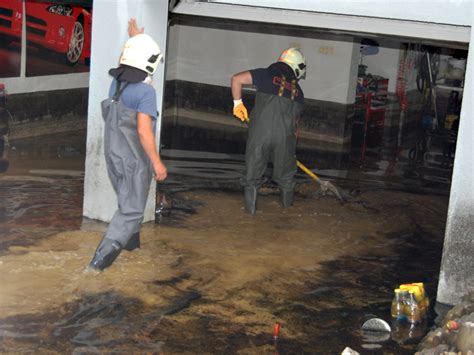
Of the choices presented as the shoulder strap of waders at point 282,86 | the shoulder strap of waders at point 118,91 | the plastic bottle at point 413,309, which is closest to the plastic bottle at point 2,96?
the shoulder strap of waders at point 282,86

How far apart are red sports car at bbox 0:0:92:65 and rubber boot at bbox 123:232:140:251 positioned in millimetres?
6144

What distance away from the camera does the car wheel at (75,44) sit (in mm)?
15008

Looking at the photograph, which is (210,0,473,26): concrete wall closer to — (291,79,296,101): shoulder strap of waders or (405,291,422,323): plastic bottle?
(291,79,296,101): shoulder strap of waders

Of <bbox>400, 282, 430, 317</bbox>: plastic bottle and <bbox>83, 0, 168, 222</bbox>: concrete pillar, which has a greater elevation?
<bbox>83, 0, 168, 222</bbox>: concrete pillar

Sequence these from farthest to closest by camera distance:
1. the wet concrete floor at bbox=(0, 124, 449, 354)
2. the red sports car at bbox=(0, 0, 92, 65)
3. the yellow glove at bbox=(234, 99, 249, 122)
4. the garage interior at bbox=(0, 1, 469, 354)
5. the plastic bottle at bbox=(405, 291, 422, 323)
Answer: the red sports car at bbox=(0, 0, 92, 65)
the yellow glove at bbox=(234, 99, 249, 122)
the plastic bottle at bbox=(405, 291, 422, 323)
the garage interior at bbox=(0, 1, 469, 354)
the wet concrete floor at bbox=(0, 124, 449, 354)

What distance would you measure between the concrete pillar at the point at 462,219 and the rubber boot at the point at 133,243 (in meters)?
2.73

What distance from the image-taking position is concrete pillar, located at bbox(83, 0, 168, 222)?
8.70m

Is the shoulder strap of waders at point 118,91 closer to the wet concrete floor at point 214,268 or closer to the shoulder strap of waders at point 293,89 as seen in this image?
the wet concrete floor at point 214,268

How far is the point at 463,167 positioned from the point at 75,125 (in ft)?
30.5

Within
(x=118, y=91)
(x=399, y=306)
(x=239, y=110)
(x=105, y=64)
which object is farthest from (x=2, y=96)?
(x=399, y=306)

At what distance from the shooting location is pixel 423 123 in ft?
62.8

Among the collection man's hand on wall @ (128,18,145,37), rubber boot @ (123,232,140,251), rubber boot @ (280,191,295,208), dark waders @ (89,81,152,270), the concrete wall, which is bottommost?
rubber boot @ (123,232,140,251)

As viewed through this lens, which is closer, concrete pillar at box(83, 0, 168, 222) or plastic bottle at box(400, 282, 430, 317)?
plastic bottle at box(400, 282, 430, 317)

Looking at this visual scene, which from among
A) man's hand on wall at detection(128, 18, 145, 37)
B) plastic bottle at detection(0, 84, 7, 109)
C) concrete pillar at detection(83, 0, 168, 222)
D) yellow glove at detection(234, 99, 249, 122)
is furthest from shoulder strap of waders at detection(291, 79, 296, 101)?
plastic bottle at detection(0, 84, 7, 109)
